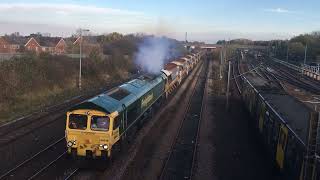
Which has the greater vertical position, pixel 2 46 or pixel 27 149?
pixel 2 46

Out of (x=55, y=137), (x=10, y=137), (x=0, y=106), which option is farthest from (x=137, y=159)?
(x=0, y=106)

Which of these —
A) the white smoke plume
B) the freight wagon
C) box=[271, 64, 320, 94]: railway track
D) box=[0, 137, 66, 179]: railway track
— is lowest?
box=[0, 137, 66, 179]: railway track

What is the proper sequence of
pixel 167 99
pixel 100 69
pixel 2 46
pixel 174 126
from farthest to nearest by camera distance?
pixel 2 46 < pixel 100 69 < pixel 167 99 < pixel 174 126

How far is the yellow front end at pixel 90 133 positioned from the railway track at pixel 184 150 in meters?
2.53

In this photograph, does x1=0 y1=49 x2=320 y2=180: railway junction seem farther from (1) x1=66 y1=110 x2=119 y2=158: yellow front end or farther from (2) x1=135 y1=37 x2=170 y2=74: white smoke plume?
(2) x1=135 y1=37 x2=170 y2=74: white smoke plume

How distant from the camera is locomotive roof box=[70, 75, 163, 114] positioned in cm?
1644

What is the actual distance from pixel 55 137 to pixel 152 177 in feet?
26.5

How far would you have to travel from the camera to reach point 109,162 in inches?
658

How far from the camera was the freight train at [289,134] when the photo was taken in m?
11.3

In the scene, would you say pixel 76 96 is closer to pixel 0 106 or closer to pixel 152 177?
pixel 0 106

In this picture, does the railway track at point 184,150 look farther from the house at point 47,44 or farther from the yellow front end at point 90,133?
the house at point 47,44

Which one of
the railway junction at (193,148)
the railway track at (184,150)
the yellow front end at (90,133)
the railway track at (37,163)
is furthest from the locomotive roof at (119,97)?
the railway track at (184,150)

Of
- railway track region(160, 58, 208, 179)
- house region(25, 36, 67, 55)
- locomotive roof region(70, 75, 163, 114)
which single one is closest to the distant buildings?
house region(25, 36, 67, 55)

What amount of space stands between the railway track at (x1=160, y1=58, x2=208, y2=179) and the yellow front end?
253 cm
